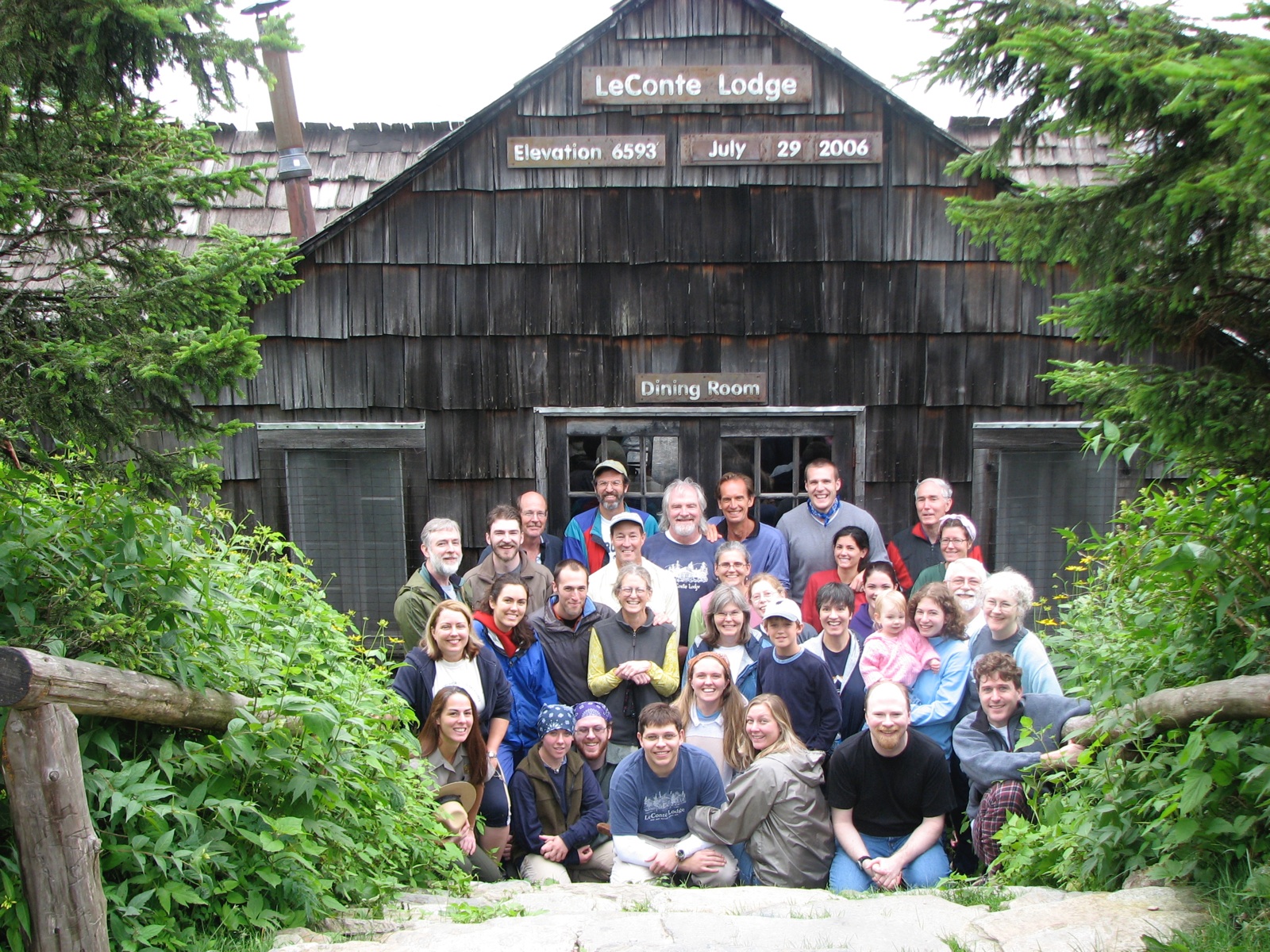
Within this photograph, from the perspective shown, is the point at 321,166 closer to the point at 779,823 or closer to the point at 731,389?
the point at 731,389

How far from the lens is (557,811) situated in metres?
5.49

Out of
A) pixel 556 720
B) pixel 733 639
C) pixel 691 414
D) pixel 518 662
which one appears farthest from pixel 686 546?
pixel 556 720

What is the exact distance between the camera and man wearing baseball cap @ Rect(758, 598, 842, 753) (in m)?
5.29

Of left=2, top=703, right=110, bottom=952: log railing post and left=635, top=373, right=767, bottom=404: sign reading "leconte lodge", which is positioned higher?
left=635, top=373, right=767, bottom=404: sign reading "leconte lodge"

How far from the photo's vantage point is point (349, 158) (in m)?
8.48

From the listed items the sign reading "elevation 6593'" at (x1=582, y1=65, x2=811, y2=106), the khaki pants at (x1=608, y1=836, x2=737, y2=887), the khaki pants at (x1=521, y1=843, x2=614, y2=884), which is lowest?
the khaki pants at (x1=521, y1=843, x2=614, y2=884)

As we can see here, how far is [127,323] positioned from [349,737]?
1661 millimetres

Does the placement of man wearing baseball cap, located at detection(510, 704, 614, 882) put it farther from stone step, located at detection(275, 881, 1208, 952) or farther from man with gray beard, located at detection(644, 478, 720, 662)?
stone step, located at detection(275, 881, 1208, 952)

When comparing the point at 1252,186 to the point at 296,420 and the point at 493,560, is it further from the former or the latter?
the point at 296,420

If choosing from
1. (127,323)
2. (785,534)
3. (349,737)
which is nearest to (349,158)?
(785,534)

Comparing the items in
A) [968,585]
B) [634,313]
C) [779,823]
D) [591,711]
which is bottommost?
[779,823]

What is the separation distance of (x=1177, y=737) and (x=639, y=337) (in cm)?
448

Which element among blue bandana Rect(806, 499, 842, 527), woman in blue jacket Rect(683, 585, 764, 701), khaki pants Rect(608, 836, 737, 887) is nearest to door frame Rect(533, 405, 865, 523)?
blue bandana Rect(806, 499, 842, 527)

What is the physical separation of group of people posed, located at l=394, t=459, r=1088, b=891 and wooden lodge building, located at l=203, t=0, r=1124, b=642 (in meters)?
1.09
